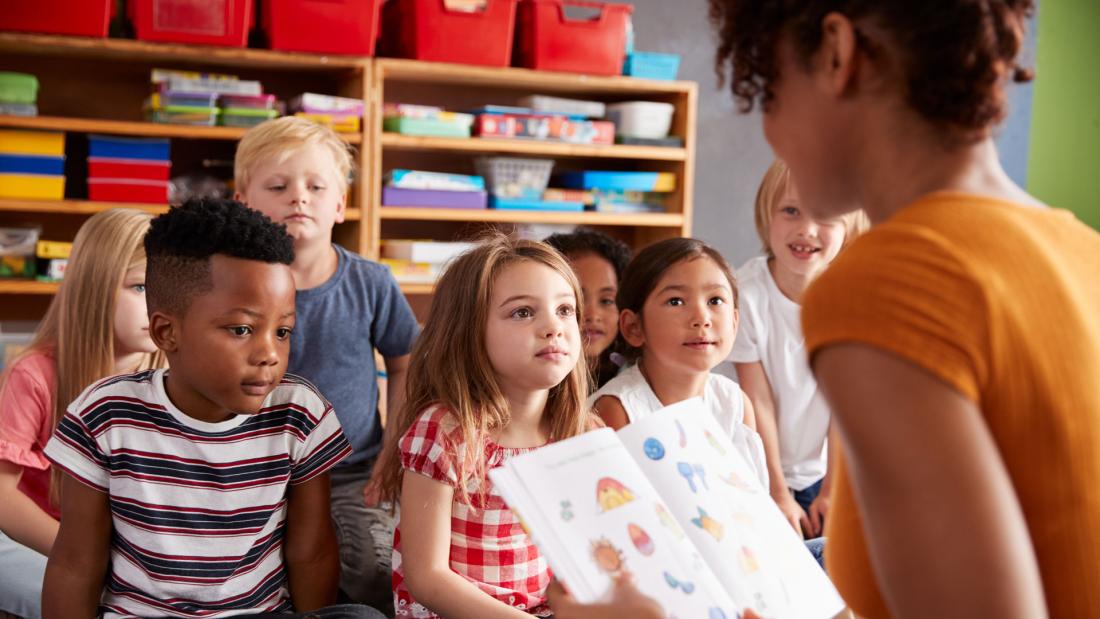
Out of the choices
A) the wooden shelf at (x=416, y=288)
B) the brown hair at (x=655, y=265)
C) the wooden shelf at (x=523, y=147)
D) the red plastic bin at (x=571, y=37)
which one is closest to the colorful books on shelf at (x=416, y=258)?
the wooden shelf at (x=416, y=288)

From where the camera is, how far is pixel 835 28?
701 mm

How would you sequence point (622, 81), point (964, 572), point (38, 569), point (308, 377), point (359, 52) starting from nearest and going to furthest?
point (964, 572) < point (38, 569) < point (308, 377) < point (359, 52) < point (622, 81)

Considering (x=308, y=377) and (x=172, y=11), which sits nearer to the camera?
(x=308, y=377)

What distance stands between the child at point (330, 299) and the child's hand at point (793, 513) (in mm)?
897

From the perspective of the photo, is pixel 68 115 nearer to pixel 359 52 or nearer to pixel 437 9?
pixel 359 52

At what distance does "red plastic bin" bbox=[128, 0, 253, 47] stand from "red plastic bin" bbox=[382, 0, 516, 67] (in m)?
0.55

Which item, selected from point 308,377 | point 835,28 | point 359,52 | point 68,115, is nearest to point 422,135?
point 359,52

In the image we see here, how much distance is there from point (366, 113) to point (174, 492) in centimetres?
213

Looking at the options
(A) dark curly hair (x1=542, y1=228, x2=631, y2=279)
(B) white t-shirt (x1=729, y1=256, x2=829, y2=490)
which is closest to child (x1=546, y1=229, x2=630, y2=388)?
(A) dark curly hair (x1=542, y1=228, x2=631, y2=279)

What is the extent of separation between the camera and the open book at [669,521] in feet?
3.12

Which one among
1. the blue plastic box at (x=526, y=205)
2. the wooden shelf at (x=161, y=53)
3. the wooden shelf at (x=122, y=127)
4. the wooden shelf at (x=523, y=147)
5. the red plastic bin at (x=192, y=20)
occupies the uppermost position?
the red plastic bin at (x=192, y=20)

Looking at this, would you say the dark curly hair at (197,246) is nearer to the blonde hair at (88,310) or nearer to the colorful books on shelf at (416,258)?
the blonde hair at (88,310)

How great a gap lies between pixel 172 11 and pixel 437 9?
0.84 m

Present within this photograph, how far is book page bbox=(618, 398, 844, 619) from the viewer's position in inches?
44.0
